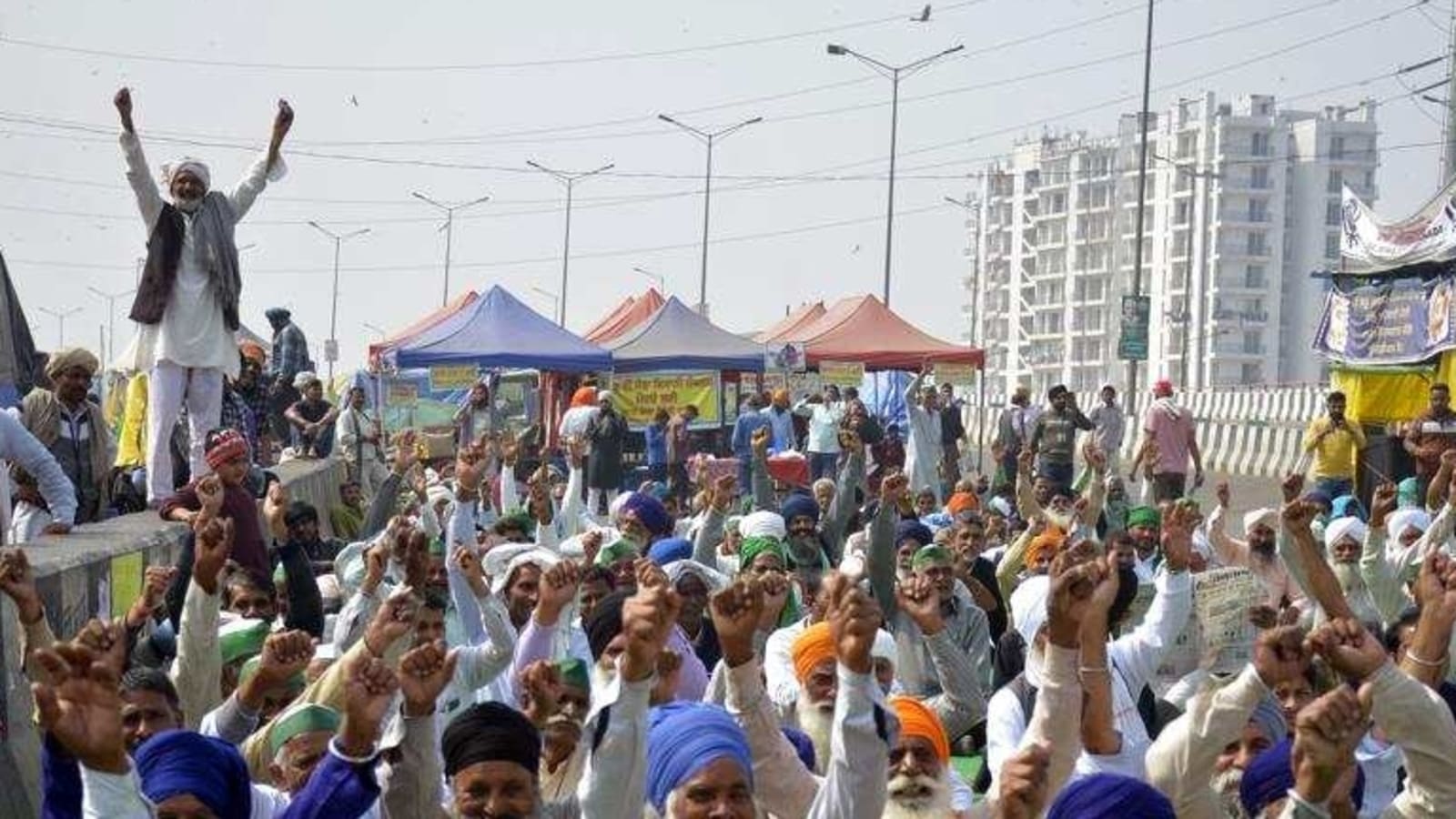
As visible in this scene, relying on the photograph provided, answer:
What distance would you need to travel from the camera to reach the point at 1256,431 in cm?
4262

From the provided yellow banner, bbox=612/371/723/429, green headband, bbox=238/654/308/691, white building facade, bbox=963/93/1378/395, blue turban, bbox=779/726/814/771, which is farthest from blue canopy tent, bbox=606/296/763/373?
white building facade, bbox=963/93/1378/395

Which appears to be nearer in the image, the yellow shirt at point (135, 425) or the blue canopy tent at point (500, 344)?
the yellow shirt at point (135, 425)

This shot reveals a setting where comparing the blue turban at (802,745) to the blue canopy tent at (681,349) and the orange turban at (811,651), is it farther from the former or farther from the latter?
the blue canopy tent at (681,349)

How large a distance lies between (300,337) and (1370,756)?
580 inches

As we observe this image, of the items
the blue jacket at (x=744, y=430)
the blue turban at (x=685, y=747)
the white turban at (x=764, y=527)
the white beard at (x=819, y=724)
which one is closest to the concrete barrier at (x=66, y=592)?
the white beard at (x=819, y=724)

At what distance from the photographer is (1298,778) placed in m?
4.91

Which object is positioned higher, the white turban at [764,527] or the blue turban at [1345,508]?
the blue turban at [1345,508]

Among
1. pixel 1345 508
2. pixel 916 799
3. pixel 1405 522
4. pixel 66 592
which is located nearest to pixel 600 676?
pixel 916 799

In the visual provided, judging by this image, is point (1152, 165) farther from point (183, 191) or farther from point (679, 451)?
point (183, 191)

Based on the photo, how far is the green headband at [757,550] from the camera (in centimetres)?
1082

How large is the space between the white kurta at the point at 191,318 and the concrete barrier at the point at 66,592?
709 millimetres

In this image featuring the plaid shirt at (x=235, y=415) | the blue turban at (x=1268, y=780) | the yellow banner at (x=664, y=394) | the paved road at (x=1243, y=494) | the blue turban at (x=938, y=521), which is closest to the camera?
the blue turban at (x=1268, y=780)

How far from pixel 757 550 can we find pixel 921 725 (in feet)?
15.8

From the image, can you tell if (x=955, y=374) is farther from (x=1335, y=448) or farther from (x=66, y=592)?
(x=66, y=592)
